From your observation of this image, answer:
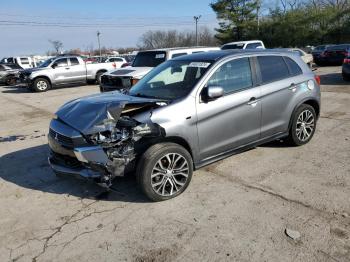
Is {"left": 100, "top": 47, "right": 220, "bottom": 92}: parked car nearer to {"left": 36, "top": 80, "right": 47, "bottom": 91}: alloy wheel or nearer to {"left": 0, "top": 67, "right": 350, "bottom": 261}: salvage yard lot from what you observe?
{"left": 0, "top": 67, "right": 350, "bottom": 261}: salvage yard lot

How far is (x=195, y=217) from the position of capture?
392cm

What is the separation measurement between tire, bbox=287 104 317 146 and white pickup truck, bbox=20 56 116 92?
533 inches

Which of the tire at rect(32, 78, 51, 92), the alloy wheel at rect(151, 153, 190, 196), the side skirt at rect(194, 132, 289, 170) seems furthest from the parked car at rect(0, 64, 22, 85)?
the alloy wheel at rect(151, 153, 190, 196)

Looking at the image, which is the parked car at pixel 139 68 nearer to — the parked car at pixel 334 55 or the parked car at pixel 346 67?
the parked car at pixel 346 67

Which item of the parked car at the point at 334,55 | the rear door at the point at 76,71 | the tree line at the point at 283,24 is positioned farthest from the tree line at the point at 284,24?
the rear door at the point at 76,71

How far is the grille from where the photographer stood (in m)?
4.29

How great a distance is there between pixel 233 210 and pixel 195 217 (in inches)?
18.0

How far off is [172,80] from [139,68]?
6162 millimetres

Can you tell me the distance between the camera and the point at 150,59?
11.5 meters

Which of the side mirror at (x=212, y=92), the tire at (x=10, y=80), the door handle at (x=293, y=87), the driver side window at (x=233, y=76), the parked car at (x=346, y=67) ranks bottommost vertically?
the tire at (x=10, y=80)

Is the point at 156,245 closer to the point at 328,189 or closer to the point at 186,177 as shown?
the point at 186,177

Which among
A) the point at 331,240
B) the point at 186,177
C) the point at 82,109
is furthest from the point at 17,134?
the point at 331,240

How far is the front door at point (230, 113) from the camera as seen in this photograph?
4613 millimetres

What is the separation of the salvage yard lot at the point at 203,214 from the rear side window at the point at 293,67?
4.21 feet
